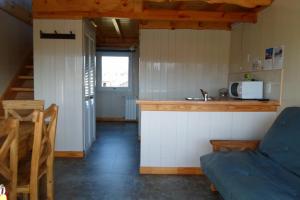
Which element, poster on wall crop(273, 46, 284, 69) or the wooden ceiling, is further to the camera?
the wooden ceiling

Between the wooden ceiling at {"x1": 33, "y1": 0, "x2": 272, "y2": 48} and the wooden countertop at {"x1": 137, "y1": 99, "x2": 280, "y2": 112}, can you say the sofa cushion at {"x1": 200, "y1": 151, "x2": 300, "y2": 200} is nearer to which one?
the wooden countertop at {"x1": 137, "y1": 99, "x2": 280, "y2": 112}

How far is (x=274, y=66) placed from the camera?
10.00 ft

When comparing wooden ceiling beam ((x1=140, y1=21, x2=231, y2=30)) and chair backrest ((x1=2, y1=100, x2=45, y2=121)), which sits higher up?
wooden ceiling beam ((x1=140, y1=21, x2=231, y2=30))

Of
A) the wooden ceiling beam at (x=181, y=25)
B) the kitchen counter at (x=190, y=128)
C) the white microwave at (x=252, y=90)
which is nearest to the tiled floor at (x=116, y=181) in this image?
the kitchen counter at (x=190, y=128)

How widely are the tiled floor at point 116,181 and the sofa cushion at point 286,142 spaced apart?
735mm

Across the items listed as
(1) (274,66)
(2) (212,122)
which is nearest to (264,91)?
(1) (274,66)

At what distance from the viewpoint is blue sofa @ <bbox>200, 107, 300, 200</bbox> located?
1.74 meters

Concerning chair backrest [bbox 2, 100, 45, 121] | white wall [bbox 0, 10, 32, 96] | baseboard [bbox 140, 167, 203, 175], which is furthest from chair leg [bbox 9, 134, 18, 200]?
white wall [bbox 0, 10, 32, 96]

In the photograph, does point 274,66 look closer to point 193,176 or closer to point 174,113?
point 174,113

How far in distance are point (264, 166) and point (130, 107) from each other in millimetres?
5057

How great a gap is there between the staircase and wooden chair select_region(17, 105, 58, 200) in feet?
7.17

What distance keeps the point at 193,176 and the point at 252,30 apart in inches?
87.2

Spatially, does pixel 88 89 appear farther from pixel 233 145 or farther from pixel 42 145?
pixel 233 145

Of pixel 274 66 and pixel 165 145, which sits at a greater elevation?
pixel 274 66
